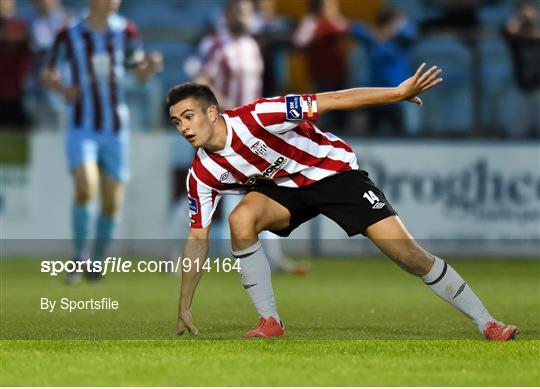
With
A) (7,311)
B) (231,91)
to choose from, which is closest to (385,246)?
(7,311)

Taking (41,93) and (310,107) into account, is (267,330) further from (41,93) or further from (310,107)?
(41,93)

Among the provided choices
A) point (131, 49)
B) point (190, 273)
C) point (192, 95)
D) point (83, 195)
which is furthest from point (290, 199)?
point (131, 49)

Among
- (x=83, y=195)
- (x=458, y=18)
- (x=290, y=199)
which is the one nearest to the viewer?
(x=290, y=199)

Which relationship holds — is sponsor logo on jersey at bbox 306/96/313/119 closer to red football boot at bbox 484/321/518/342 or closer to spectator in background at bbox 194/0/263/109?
red football boot at bbox 484/321/518/342

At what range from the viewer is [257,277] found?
7.34 metres

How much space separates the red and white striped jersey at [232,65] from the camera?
1324cm

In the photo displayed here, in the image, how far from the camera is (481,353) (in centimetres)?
648

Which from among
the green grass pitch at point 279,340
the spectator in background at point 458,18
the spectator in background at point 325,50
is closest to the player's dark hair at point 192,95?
the green grass pitch at point 279,340

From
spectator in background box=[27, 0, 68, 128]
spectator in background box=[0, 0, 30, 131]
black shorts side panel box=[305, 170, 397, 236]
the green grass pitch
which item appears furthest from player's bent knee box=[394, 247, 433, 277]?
spectator in background box=[27, 0, 68, 128]

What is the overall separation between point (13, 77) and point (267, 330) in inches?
296

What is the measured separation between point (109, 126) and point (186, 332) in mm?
4499

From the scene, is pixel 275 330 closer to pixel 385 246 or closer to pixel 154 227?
pixel 385 246

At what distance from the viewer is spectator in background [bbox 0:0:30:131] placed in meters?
13.9

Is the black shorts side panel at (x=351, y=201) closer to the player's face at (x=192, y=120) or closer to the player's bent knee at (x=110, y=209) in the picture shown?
the player's face at (x=192, y=120)
